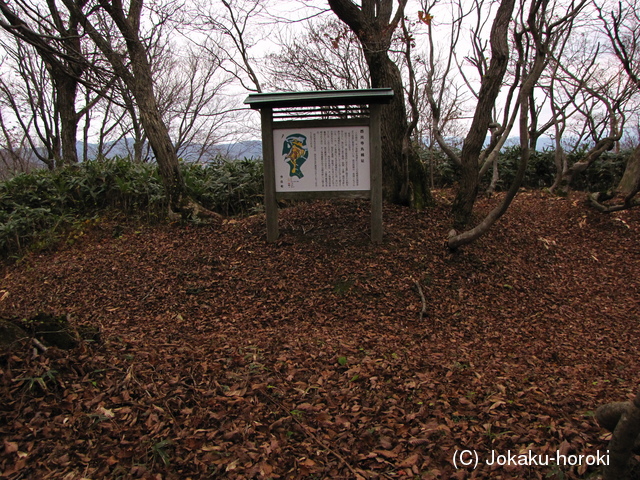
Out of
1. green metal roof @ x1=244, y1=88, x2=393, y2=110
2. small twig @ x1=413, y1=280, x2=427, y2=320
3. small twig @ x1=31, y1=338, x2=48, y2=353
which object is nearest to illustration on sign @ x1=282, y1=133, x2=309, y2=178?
green metal roof @ x1=244, y1=88, x2=393, y2=110

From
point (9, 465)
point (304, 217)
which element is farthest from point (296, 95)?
point (9, 465)

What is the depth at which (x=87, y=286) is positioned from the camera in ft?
17.2

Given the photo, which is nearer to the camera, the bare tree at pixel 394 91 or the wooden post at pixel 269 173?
the wooden post at pixel 269 173

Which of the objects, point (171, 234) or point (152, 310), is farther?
point (171, 234)

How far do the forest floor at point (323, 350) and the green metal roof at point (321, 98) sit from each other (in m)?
1.66

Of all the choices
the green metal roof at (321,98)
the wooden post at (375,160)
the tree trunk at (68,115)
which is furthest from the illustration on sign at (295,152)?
the tree trunk at (68,115)

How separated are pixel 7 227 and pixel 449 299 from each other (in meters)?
6.57

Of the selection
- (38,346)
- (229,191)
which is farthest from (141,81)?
(38,346)

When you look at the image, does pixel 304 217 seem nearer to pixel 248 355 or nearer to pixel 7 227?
pixel 248 355

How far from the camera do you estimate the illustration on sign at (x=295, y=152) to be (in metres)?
5.34

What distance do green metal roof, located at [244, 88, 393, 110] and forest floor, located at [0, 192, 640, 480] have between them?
5.45 ft

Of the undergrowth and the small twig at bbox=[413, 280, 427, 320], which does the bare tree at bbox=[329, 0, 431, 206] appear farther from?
the undergrowth

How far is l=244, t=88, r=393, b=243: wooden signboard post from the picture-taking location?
17.2 ft

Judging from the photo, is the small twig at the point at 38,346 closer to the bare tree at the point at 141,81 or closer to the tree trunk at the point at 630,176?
the bare tree at the point at 141,81
